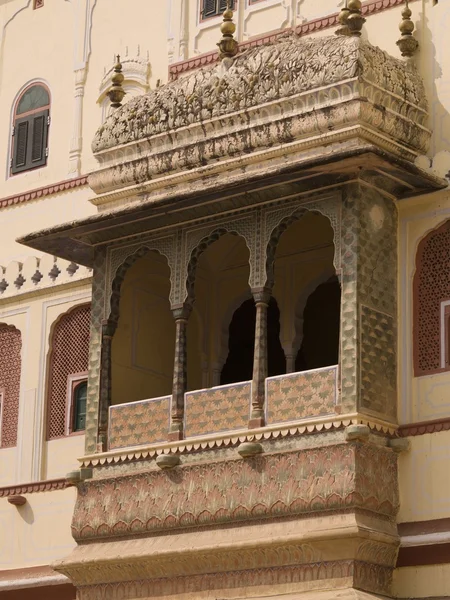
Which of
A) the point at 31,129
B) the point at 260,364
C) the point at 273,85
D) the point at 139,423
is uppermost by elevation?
the point at 31,129

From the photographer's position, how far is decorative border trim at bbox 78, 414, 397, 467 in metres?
12.5

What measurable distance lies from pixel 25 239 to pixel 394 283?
137 inches

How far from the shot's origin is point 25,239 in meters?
14.6

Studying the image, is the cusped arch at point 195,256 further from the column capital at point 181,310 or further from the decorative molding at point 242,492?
the decorative molding at point 242,492

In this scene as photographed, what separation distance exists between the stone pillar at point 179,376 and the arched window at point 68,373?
1801 mm

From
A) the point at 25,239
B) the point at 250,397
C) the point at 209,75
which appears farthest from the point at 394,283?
the point at 25,239

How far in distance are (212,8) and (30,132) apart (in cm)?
245

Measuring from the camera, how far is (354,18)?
43.2 ft

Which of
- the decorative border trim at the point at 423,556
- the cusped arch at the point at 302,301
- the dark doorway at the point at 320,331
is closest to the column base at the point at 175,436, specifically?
the cusped arch at the point at 302,301

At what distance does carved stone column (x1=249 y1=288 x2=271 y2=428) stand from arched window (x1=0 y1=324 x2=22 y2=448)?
3.51 m

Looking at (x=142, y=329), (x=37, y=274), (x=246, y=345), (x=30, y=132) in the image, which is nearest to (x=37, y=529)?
(x=142, y=329)

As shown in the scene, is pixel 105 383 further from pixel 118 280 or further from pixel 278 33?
pixel 278 33

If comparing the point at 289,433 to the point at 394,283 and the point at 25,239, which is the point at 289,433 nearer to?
the point at 394,283

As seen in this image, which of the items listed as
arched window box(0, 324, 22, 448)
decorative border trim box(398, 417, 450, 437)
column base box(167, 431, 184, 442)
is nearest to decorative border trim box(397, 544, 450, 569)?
decorative border trim box(398, 417, 450, 437)
